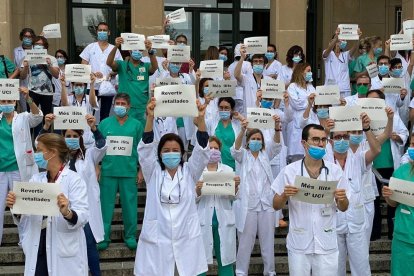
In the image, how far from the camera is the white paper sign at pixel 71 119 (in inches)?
345

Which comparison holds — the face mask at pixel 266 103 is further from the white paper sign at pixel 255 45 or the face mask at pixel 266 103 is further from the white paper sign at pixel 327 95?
the white paper sign at pixel 255 45

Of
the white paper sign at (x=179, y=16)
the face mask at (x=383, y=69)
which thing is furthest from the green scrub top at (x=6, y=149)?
the face mask at (x=383, y=69)

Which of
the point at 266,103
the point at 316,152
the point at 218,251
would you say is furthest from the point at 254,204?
the point at 316,152

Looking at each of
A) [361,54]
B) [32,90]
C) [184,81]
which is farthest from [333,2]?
[32,90]

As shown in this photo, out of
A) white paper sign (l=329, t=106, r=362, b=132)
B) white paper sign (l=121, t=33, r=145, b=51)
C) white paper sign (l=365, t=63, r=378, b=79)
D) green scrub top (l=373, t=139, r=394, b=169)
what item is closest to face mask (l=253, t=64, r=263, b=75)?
white paper sign (l=365, t=63, r=378, b=79)

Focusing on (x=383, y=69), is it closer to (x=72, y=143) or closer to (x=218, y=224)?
(x=218, y=224)

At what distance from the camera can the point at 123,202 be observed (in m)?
9.88

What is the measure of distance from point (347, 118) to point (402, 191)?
42.3 inches

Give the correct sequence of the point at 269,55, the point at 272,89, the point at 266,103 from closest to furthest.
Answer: the point at 272,89
the point at 266,103
the point at 269,55

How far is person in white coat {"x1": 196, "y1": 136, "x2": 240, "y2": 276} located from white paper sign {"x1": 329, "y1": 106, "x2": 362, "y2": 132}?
1578mm

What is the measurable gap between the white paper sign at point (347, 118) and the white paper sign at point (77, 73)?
403cm

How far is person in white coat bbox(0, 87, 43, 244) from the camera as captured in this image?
9.29m

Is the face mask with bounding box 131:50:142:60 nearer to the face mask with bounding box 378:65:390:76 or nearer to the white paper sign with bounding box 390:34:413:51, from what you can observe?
the face mask with bounding box 378:65:390:76

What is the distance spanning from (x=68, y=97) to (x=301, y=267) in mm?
5251
